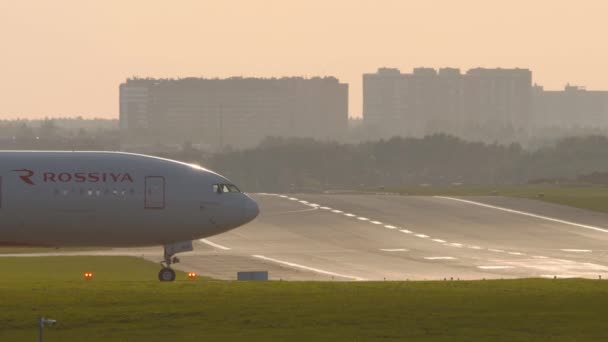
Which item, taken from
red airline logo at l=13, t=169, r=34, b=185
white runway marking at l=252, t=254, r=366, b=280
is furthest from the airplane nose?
white runway marking at l=252, t=254, r=366, b=280

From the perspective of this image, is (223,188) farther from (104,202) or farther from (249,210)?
(104,202)

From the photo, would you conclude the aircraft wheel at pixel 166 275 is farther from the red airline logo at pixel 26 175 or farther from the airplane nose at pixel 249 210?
the red airline logo at pixel 26 175

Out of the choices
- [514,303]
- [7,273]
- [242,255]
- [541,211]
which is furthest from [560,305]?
[541,211]

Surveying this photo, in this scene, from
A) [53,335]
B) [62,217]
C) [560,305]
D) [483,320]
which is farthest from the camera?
[62,217]

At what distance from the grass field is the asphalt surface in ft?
71.4

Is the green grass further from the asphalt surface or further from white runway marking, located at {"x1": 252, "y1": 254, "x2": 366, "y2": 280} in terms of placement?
white runway marking, located at {"x1": 252, "y1": 254, "x2": 366, "y2": 280}

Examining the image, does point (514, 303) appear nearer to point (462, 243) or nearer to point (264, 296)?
point (264, 296)

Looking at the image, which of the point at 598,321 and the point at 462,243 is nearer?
the point at 598,321

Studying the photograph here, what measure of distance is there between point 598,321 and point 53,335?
48.8 ft

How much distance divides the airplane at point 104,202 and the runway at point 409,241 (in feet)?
42.0

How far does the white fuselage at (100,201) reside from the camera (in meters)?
60.1

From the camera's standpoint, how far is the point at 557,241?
99.8m

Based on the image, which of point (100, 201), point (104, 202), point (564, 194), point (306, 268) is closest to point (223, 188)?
point (104, 202)

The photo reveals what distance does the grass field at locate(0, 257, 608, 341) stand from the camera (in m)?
42.4
